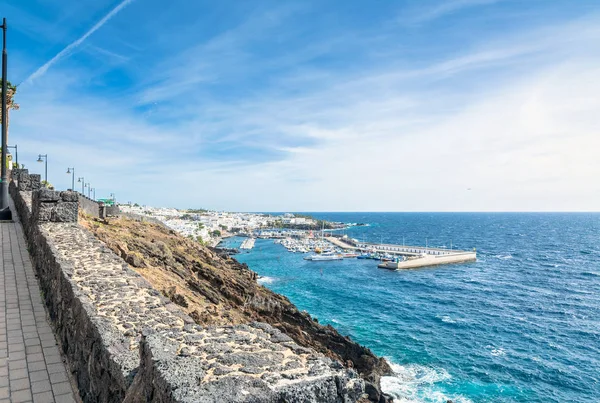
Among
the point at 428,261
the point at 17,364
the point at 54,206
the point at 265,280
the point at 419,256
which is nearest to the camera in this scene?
the point at 17,364

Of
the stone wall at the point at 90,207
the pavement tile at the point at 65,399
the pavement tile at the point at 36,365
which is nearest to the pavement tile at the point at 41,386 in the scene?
the pavement tile at the point at 65,399

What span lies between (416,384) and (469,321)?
42.5 ft

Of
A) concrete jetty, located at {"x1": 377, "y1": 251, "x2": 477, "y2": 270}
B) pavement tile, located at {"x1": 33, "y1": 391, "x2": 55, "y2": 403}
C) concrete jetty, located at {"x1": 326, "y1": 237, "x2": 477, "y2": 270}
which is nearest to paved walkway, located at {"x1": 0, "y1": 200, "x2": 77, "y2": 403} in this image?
pavement tile, located at {"x1": 33, "y1": 391, "x2": 55, "y2": 403}

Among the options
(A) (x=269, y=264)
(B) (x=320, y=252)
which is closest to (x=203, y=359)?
(A) (x=269, y=264)

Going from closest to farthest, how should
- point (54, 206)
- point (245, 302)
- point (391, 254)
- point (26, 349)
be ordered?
point (26, 349)
point (54, 206)
point (245, 302)
point (391, 254)

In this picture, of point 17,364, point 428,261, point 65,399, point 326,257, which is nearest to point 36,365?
point 17,364

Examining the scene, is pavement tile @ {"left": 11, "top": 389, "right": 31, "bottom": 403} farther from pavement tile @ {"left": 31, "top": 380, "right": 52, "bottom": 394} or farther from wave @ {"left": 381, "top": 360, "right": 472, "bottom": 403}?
wave @ {"left": 381, "top": 360, "right": 472, "bottom": 403}

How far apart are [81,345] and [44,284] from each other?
408cm

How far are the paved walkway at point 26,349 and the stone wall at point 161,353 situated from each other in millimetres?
202

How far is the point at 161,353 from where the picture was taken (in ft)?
8.89

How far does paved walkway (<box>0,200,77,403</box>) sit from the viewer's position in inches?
174

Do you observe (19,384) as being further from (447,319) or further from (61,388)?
(447,319)

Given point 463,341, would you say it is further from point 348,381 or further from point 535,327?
point 348,381

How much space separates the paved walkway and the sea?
1741 centimetres
